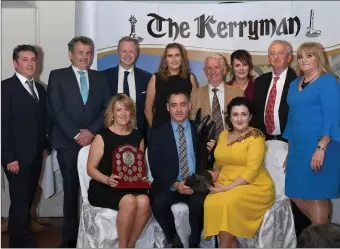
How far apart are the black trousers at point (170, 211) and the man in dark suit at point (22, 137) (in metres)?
1.10

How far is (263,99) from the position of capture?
4.58 m

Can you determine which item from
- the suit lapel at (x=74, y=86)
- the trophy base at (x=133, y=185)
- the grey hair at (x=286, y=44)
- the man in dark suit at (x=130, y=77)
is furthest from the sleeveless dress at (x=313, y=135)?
the suit lapel at (x=74, y=86)

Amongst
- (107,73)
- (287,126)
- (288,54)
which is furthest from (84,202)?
(288,54)

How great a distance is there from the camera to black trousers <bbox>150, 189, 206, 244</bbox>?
163 inches

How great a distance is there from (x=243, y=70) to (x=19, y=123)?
1786 mm

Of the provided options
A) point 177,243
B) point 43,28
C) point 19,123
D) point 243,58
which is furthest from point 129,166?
point 43,28

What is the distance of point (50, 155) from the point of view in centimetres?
504

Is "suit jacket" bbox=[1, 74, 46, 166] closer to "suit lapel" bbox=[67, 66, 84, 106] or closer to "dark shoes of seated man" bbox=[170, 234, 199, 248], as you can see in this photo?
"suit lapel" bbox=[67, 66, 84, 106]

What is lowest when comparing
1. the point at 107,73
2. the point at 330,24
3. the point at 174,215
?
the point at 174,215

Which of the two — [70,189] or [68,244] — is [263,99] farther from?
[68,244]

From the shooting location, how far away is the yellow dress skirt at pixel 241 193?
4.01m

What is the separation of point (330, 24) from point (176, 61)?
123cm

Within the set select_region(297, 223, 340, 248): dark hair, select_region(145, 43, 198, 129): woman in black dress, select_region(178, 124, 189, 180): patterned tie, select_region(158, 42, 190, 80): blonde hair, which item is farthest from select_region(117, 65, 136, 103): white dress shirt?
select_region(297, 223, 340, 248): dark hair

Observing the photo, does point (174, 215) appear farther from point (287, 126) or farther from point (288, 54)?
point (288, 54)
